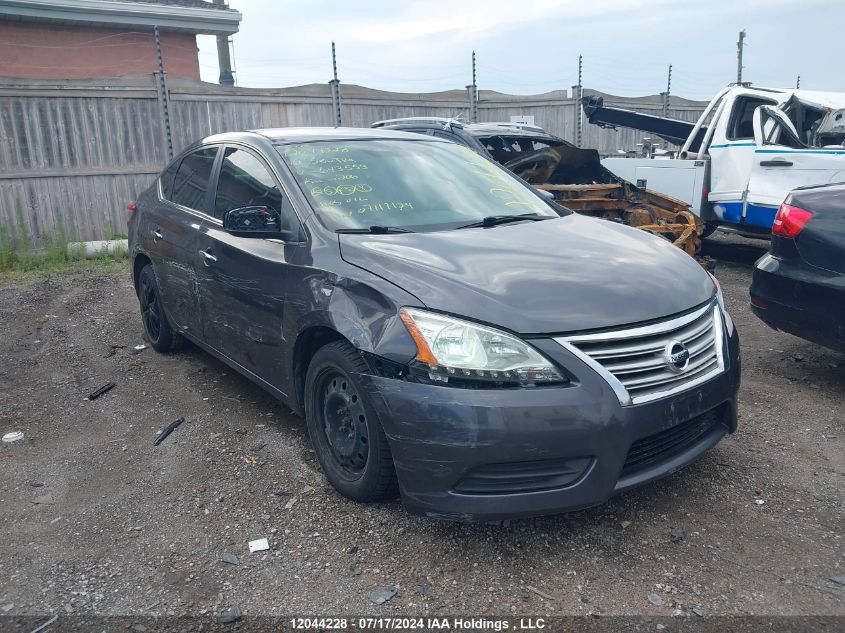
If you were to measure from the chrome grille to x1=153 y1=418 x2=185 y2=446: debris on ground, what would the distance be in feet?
8.59

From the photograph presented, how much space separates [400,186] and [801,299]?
2.58m

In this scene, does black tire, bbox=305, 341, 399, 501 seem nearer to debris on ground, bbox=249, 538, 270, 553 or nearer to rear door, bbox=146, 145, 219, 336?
debris on ground, bbox=249, 538, 270, 553

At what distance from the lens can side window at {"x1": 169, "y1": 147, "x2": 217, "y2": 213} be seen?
465 cm

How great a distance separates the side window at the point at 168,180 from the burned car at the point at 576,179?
343 cm

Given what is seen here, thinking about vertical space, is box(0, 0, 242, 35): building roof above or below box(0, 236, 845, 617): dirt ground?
above

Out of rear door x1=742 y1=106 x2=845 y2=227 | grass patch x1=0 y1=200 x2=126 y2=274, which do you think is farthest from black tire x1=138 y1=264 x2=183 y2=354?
rear door x1=742 y1=106 x2=845 y2=227

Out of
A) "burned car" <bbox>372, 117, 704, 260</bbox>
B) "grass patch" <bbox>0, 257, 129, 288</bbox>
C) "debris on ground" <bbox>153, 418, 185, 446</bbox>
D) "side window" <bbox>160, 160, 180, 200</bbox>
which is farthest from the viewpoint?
"grass patch" <bbox>0, 257, 129, 288</bbox>

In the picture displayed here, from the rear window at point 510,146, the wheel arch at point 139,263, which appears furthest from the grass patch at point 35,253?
the rear window at point 510,146

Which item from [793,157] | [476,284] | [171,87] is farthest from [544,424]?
[171,87]

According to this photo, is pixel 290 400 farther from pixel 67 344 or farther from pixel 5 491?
pixel 67 344

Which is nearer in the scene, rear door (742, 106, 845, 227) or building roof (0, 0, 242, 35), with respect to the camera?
rear door (742, 106, 845, 227)

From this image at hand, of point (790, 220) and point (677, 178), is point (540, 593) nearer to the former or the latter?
point (790, 220)

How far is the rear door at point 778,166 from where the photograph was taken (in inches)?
298

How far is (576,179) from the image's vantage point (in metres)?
9.02
